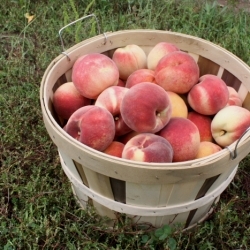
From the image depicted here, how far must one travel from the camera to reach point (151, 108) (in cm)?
137

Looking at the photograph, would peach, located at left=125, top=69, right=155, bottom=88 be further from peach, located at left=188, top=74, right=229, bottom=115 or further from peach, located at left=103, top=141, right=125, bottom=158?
peach, located at left=103, top=141, right=125, bottom=158

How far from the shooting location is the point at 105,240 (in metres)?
1.64

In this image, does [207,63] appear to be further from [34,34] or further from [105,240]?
[34,34]

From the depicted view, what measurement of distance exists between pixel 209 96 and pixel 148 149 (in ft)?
1.32

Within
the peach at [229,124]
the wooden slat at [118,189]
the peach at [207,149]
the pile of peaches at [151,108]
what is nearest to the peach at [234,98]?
the pile of peaches at [151,108]

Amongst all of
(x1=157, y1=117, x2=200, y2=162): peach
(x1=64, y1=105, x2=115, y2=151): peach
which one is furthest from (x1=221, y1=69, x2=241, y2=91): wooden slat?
(x1=64, y1=105, x2=115, y2=151): peach

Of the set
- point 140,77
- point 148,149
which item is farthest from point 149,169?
point 140,77

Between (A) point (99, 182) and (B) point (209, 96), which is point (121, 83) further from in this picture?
(A) point (99, 182)

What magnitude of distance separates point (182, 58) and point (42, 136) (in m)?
0.88

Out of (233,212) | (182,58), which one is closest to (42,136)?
(182,58)

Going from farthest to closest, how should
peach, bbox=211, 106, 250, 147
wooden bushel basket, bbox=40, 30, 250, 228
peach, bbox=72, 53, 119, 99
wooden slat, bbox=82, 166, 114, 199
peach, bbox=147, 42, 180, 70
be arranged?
peach, bbox=147, 42, 180, 70 → peach, bbox=72, 53, 119, 99 → peach, bbox=211, 106, 250, 147 → wooden slat, bbox=82, 166, 114, 199 → wooden bushel basket, bbox=40, 30, 250, 228

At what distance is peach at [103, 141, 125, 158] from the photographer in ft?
4.66

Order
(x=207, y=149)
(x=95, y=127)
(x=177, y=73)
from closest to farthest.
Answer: (x=95, y=127)
(x=207, y=149)
(x=177, y=73)

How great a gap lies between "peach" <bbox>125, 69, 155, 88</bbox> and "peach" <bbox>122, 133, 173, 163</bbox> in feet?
1.07
